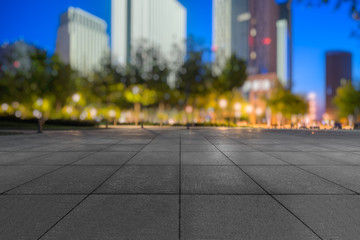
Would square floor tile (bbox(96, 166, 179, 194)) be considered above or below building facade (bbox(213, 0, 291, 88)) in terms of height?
below

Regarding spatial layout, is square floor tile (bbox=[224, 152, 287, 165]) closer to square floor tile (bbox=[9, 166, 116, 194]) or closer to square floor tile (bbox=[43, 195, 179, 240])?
square floor tile (bbox=[43, 195, 179, 240])

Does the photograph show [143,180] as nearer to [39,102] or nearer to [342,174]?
[342,174]

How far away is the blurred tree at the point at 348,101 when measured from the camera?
46.5m

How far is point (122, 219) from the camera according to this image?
3.54m

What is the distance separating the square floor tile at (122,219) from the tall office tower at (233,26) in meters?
116

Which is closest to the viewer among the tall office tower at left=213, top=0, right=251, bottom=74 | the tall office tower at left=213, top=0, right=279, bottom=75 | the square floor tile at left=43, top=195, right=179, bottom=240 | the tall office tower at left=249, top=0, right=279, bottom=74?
the square floor tile at left=43, top=195, right=179, bottom=240

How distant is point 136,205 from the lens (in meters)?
4.09

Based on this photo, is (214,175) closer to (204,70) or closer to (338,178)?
(338,178)

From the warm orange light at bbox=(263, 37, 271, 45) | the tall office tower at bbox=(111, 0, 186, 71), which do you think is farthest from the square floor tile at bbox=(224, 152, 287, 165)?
the tall office tower at bbox=(111, 0, 186, 71)

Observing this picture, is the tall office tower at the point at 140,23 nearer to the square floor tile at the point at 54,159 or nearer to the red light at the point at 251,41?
the red light at the point at 251,41

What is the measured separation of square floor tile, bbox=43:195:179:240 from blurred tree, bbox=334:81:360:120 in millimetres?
55388

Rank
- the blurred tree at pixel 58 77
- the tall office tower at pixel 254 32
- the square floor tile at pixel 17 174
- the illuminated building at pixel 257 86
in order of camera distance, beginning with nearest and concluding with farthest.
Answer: the square floor tile at pixel 17 174
the blurred tree at pixel 58 77
the illuminated building at pixel 257 86
the tall office tower at pixel 254 32

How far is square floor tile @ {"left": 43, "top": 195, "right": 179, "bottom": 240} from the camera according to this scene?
10.3 ft

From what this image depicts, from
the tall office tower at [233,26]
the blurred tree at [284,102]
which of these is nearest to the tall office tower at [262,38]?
the tall office tower at [233,26]
